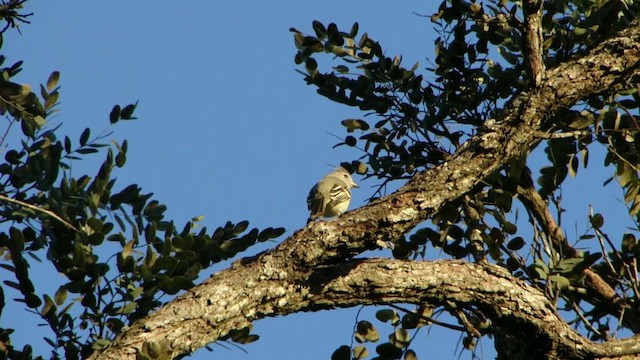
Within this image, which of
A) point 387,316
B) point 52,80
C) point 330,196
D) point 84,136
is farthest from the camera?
point 330,196

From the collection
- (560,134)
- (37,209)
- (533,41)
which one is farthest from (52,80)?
(560,134)

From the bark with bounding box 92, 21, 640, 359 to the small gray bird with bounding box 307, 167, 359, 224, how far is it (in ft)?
7.06

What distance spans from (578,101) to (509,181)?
53 cm

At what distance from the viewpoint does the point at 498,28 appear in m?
5.36

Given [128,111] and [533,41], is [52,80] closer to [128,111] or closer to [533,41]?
[128,111]

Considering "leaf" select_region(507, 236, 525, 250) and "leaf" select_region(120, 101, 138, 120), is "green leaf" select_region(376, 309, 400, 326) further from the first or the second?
"leaf" select_region(120, 101, 138, 120)

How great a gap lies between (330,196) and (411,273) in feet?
7.92

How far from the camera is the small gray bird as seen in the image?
671cm

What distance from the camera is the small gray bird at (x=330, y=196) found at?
671 centimetres

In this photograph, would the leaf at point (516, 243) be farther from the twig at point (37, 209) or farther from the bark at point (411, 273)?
the twig at point (37, 209)

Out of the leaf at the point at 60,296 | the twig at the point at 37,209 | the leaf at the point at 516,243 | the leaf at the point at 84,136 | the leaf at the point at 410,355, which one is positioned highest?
the leaf at the point at 84,136

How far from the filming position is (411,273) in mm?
4375

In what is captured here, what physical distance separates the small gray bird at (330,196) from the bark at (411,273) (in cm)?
215

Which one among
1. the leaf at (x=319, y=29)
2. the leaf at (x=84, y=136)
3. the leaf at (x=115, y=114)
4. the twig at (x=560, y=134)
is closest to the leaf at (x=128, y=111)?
the leaf at (x=115, y=114)
